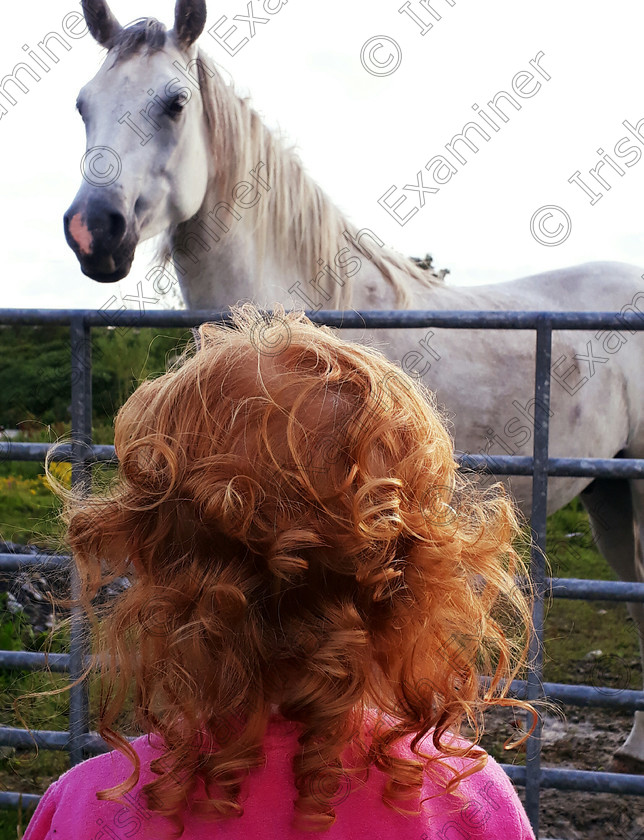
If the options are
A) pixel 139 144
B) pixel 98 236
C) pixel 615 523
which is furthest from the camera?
pixel 615 523

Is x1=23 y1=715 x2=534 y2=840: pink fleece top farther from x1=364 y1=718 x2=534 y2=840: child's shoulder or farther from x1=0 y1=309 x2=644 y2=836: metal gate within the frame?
x1=0 y1=309 x2=644 y2=836: metal gate

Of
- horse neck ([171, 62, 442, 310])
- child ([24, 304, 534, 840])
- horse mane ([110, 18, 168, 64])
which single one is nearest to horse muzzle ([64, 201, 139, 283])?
horse neck ([171, 62, 442, 310])

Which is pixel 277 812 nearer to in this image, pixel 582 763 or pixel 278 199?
pixel 278 199

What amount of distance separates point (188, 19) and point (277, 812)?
8.79 ft

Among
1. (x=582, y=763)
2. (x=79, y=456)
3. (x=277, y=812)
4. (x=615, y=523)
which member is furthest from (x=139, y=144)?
(x=582, y=763)

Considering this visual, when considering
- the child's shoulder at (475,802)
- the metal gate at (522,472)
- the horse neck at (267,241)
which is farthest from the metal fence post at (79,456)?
the child's shoulder at (475,802)

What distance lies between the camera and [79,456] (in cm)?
167

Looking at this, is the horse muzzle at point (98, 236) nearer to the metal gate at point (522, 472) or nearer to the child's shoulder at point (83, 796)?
the metal gate at point (522, 472)

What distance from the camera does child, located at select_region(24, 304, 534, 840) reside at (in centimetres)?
63

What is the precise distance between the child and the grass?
0.39 metres

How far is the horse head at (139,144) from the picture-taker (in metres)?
2.37

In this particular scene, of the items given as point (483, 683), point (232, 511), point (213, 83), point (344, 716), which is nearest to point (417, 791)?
point (344, 716)

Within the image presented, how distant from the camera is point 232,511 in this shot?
2.09 ft

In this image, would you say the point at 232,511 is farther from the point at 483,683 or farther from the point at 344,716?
the point at 483,683
